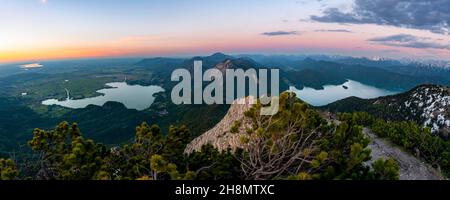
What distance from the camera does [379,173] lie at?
9672 millimetres

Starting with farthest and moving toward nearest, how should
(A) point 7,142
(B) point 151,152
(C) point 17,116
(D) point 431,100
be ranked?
1. (C) point 17,116
2. (A) point 7,142
3. (D) point 431,100
4. (B) point 151,152

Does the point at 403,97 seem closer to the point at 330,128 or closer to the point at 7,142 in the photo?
the point at 330,128

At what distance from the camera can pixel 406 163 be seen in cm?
2645

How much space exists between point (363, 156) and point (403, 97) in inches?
4597

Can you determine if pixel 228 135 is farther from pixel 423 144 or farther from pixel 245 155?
pixel 423 144

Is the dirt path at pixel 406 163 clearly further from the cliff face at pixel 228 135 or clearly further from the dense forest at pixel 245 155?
the dense forest at pixel 245 155

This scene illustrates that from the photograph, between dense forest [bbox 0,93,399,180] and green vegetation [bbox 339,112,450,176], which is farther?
green vegetation [bbox 339,112,450,176]

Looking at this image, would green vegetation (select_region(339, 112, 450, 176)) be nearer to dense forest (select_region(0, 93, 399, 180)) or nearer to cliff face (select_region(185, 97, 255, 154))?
cliff face (select_region(185, 97, 255, 154))

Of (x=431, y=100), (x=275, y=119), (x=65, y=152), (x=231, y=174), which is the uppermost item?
(x=275, y=119)

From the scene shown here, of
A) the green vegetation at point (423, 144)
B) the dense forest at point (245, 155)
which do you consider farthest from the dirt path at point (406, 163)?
the dense forest at point (245, 155)

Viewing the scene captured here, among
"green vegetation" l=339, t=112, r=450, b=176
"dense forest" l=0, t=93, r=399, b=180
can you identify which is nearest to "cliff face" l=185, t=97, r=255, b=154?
"green vegetation" l=339, t=112, r=450, b=176

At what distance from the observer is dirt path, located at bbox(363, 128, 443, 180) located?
23.3 meters
